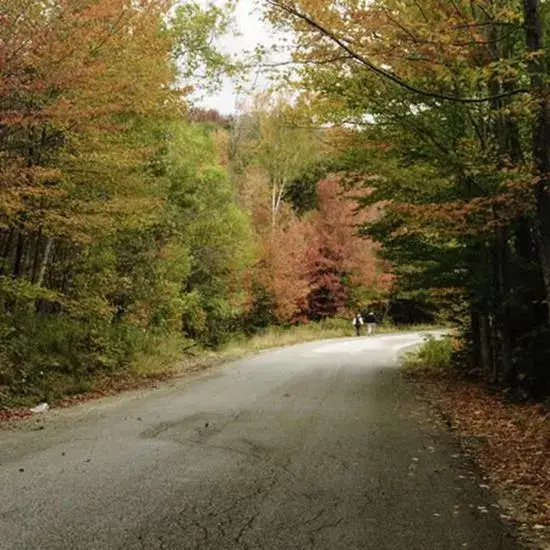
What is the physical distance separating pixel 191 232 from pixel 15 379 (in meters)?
13.2

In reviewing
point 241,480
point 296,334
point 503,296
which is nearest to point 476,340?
point 503,296

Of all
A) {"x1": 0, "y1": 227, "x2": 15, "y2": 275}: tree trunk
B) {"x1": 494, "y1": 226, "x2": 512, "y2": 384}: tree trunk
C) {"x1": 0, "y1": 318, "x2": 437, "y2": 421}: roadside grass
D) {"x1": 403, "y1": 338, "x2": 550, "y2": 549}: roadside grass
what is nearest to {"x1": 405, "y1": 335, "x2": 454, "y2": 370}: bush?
{"x1": 403, "y1": 338, "x2": 550, "y2": 549}: roadside grass

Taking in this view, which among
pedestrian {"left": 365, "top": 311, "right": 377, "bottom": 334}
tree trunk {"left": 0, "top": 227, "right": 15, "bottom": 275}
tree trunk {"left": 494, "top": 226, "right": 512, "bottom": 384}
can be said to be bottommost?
pedestrian {"left": 365, "top": 311, "right": 377, "bottom": 334}

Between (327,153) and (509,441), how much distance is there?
8.53 m

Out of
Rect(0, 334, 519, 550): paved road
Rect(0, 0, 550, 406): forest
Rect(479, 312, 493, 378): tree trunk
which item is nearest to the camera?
Rect(0, 334, 519, 550): paved road

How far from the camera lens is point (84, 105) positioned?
1167 centimetres

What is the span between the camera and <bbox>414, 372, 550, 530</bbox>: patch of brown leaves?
5797 mm

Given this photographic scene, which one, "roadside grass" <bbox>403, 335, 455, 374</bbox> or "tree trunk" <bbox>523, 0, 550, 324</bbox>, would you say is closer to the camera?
"tree trunk" <bbox>523, 0, 550, 324</bbox>

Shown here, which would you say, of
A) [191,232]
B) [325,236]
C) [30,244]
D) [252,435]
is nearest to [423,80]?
[252,435]

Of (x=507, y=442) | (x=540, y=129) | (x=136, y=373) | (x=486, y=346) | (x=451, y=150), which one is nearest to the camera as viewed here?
(x=540, y=129)

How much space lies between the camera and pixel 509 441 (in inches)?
323

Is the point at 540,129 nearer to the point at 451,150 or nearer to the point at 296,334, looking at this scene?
the point at 451,150

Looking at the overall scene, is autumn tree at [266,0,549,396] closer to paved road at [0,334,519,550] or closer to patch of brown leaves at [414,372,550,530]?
patch of brown leaves at [414,372,550,530]

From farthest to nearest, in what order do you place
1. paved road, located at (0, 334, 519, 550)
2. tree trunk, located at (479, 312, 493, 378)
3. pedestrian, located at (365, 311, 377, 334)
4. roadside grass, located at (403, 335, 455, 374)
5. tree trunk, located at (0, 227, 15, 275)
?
pedestrian, located at (365, 311, 377, 334), roadside grass, located at (403, 335, 455, 374), tree trunk, located at (0, 227, 15, 275), tree trunk, located at (479, 312, 493, 378), paved road, located at (0, 334, 519, 550)
